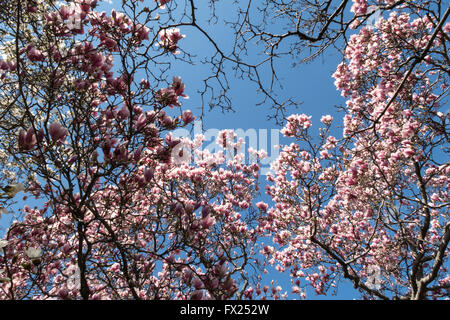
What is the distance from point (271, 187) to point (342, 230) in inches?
83.3

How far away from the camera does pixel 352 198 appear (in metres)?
6.17

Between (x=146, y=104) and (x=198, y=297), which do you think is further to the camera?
(x=146, y=104)

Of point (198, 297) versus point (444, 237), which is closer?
point (198, 297)

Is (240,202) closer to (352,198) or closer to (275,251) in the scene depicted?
(275,251)

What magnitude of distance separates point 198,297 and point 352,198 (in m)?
5.34

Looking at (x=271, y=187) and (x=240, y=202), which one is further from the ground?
(x=271, y=187)

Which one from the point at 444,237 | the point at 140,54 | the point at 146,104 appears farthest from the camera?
the point at 444,237
